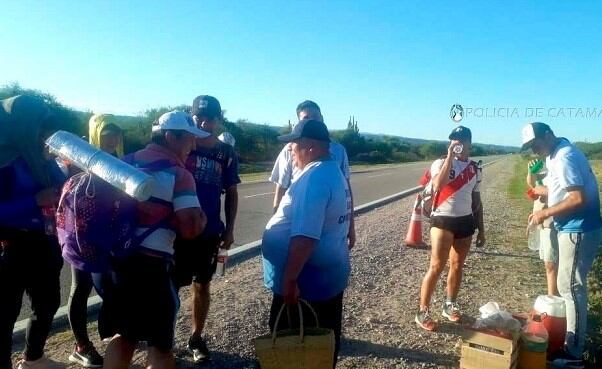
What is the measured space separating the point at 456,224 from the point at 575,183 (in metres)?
1.16

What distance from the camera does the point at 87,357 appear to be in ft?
12.3

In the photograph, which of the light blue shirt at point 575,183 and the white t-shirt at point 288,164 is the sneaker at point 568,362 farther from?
the white t-shirt at point 288,164

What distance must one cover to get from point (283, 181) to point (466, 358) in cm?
224

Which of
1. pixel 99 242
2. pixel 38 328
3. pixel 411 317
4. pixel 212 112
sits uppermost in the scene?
pixel 212 112

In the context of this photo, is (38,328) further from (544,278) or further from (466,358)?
(544,278)

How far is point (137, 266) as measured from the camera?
2.64 metres

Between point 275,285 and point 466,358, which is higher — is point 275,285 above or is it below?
above

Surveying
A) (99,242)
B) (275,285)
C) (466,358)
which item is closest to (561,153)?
(466,358)

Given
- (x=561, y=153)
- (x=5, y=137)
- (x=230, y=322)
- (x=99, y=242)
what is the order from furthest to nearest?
(x=230, y=322)
(x=561, y=153)
(x=5, y=137)
(x=99, y=242)

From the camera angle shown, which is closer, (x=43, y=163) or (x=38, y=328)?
(x=43, y=163)

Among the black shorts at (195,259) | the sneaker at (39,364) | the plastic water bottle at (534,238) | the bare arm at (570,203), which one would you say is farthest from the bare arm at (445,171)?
the sneaker at (39,364)

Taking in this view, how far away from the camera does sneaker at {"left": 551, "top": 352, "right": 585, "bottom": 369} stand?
157 inches

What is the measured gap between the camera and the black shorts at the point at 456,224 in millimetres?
4777

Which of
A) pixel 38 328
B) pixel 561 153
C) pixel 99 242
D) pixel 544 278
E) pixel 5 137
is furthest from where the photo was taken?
pixel 544 278
